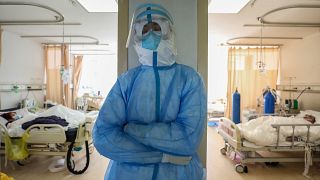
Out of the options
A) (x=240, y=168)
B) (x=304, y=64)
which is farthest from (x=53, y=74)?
(x=304, y=64)

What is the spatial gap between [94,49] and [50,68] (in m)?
1.17

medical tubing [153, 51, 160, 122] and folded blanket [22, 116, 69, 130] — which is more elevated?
medical tubing [153, 51, 160, 122]

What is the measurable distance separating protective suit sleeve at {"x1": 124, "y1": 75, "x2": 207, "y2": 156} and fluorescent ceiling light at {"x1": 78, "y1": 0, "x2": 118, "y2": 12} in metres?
1.86

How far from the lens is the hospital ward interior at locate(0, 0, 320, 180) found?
3.39 feet

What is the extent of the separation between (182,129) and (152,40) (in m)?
0.42

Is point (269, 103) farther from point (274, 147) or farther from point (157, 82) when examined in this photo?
point (157, 82)

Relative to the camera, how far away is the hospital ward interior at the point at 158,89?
1.03 meters

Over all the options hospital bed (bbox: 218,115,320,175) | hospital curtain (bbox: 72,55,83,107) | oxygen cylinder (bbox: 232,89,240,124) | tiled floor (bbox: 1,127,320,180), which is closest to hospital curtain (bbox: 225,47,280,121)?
oxygen cylinder (bbox: 232,89,240,124)

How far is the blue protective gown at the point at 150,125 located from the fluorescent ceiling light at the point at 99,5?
1.74 meters

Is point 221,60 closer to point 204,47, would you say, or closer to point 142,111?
point 204,47

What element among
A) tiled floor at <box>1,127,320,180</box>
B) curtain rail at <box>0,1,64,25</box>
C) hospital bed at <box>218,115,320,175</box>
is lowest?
tiled floor at <box>1,127,320,180</box>

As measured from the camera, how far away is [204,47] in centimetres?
139

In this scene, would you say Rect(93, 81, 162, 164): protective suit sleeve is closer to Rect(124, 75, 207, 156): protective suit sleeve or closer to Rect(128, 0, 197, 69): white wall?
Rect(124, 75, 207, 156): protective suit sleeve

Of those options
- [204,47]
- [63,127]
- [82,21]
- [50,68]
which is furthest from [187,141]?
[50,68]
